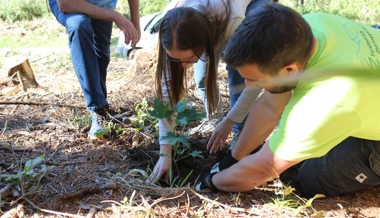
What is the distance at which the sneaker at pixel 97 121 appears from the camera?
2574mm

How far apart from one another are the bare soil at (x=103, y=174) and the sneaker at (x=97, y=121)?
4 centimetres

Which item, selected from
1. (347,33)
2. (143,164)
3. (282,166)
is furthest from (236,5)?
(143,164)

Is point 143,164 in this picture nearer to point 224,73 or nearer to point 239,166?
point 239,166

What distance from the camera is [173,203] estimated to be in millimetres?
1727

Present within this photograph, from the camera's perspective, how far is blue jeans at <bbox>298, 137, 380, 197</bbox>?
1.91 metres

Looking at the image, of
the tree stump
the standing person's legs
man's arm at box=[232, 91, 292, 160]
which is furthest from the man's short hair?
the tree stump

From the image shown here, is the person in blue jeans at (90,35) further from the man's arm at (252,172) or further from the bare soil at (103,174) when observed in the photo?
the man's arm at (252,172)

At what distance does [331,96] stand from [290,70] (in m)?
0.18

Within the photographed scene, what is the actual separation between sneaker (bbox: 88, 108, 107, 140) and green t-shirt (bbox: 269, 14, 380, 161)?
141 cm

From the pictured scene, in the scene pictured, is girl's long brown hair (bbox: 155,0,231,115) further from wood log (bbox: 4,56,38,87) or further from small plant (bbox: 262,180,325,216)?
wood log (bbox: 4,56,38,87)

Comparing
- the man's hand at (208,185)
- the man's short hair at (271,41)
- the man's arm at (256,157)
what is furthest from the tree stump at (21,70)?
the man's short hair at (271,41)

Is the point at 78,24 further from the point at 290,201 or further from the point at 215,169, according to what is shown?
the point at 290,201

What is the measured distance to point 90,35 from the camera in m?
2.42

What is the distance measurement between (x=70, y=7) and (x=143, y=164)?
1.11 metres
